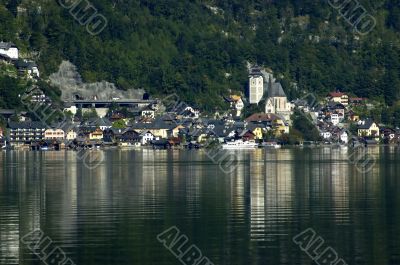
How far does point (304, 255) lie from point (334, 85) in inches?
5490

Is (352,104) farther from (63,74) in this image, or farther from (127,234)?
(127,234)

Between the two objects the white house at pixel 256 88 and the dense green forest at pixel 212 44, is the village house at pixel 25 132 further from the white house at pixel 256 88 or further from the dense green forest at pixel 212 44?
the white house at pixel 256 88

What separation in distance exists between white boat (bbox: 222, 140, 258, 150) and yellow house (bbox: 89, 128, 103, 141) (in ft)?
43.5

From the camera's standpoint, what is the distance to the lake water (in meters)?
27.8

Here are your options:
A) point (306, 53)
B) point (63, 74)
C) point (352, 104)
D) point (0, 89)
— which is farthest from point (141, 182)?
point (306, 53)

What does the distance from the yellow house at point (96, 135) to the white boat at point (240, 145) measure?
43.5 feet

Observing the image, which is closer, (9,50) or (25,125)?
(25,125)

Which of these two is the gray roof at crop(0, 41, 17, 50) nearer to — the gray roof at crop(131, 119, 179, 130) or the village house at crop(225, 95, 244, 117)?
the gray roof at crop(131, 119, 179, 130)

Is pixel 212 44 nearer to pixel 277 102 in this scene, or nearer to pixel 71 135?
pixel 277 102

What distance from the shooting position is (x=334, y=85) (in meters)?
166

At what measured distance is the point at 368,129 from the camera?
138 metres

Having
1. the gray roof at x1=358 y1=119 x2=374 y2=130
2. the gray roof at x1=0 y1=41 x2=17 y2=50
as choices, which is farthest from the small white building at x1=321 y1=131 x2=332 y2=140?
the gray roof at x1=0 y1=41 x2=17 y2=50

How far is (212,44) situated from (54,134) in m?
43.4

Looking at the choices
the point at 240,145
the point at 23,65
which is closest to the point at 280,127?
the point at 240,145
